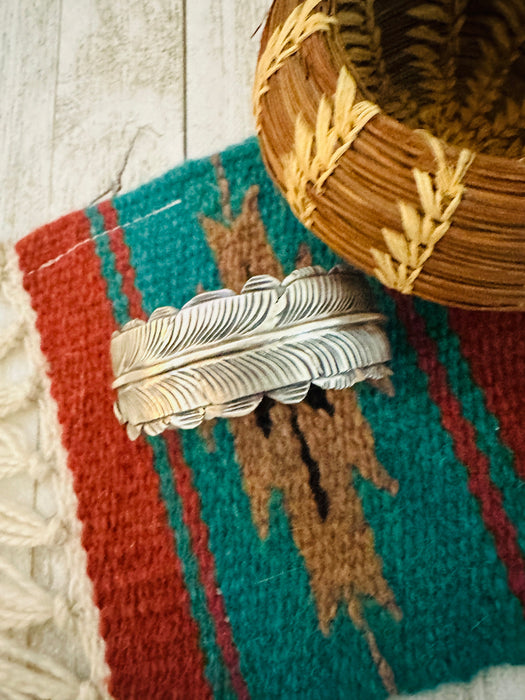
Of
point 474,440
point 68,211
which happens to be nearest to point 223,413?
point 474,440

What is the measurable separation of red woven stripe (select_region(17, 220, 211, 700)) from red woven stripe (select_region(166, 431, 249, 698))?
16 mm

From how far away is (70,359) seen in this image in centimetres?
48

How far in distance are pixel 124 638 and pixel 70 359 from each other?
20 cm

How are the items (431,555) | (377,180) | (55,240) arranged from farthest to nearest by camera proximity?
(55,240)
(431,555)
(377,180)

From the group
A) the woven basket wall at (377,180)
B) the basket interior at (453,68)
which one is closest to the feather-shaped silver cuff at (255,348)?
the woven basket wall at (377,180)

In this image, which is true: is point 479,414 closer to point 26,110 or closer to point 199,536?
point 199,536

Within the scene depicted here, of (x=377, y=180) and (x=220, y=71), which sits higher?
(x=220, y=71)

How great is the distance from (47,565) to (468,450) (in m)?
0.30

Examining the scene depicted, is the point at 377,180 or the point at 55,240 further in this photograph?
the point at 55,240

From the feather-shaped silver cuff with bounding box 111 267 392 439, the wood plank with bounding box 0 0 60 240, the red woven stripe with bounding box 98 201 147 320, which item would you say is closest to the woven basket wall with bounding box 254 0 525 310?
the feather-shaped silver cuff with bounding box 111 267 392 439

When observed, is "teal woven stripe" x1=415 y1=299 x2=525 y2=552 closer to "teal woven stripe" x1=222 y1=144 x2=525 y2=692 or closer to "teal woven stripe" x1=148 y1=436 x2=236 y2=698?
"teal woven stripe" x1=222 y1=144 x2=525 y2=692

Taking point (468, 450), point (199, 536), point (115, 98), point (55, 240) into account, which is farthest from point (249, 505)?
point (115, 98)

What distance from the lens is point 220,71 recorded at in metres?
0.53

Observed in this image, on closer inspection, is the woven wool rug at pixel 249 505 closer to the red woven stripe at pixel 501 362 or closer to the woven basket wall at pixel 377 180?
the red woven stripe at pixel 501 362
